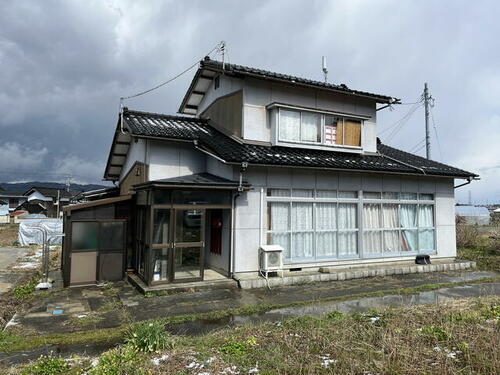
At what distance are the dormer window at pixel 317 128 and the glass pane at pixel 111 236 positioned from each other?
5.43 metres

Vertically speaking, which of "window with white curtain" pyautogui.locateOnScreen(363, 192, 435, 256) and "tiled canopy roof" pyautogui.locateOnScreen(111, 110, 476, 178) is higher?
"tiled canopy roof" pyautogui.locateOnScreen(111, 110, 476, 178)

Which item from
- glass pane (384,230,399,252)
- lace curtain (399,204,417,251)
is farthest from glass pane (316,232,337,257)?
lace curtain (399,204,417,251)

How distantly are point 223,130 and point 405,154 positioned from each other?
26.5 feet

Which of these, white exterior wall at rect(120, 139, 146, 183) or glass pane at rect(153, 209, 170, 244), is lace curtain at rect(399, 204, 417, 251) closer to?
glass pane at rect(153, 209, 170, 244)

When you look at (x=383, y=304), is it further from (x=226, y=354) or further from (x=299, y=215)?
(x=226, y=354)

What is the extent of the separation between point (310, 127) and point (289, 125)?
805mm

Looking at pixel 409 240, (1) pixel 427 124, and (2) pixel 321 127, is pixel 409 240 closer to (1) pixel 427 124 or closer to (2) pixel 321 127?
(2) pixel 321 127

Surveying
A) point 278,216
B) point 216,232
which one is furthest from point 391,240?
point 216,232

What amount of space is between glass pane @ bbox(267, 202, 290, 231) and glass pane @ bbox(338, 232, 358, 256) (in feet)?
6.47

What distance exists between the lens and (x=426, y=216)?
1208 cm

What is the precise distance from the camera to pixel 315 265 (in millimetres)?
10109

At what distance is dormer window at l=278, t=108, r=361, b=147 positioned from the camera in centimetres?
1080

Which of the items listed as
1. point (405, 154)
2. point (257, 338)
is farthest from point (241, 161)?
point (405, 154)

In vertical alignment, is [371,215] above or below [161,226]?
above
